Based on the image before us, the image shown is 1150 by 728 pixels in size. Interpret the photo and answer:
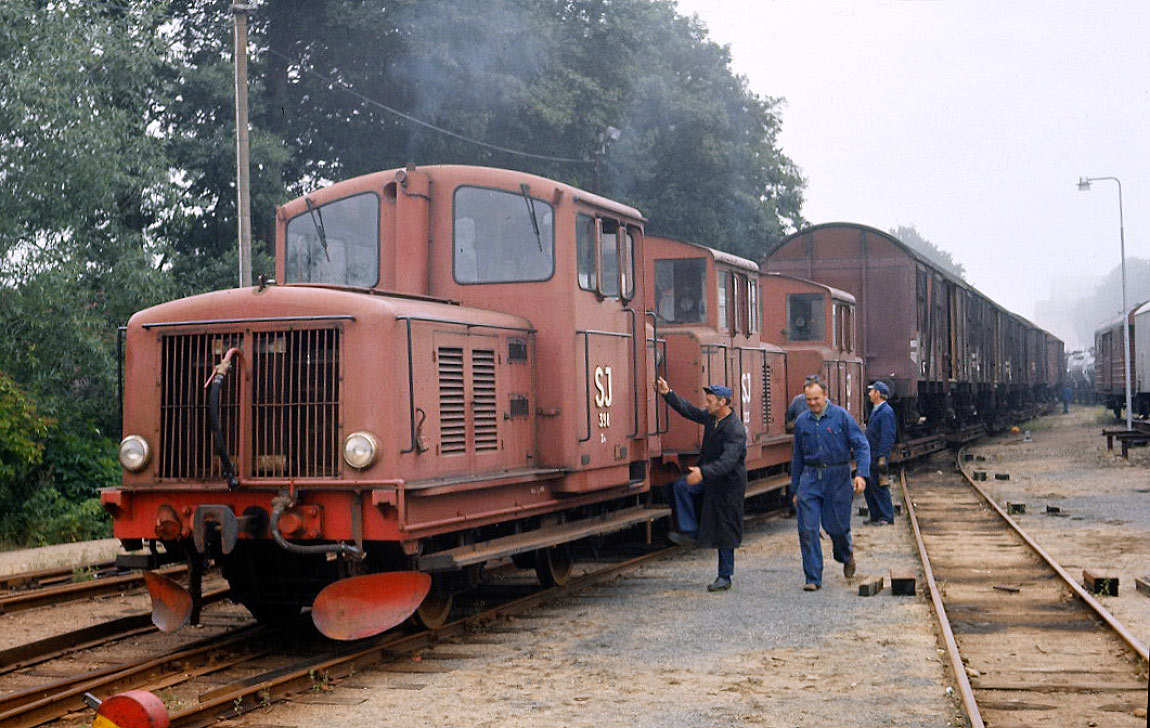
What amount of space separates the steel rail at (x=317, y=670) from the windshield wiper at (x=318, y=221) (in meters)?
2.79

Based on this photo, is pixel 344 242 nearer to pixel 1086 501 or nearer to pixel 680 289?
pixel 680 289

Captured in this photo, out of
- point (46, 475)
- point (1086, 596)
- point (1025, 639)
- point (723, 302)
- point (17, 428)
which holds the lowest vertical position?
point (1025, 639)

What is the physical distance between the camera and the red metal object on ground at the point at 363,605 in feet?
24.2

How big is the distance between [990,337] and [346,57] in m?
18.1

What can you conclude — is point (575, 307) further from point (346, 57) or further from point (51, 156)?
point (346, 57)

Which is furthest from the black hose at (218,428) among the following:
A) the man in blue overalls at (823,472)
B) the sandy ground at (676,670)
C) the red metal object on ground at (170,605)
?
the man in blue overalls at (823,472)

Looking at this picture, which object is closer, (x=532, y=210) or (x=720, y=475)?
(x=532, y=210)

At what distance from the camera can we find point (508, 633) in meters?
8.77

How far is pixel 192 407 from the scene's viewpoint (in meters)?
7.87

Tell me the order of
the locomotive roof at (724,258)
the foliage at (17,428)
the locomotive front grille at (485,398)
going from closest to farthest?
the locomotive front grille at (485,398) < the locomotive roof at (724,258) < the foliage at (17,428)

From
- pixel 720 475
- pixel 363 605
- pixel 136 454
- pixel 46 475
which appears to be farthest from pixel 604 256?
pixel 46 475

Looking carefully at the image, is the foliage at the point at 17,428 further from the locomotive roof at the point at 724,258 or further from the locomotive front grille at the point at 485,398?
the locomotive front grille at the point at 485,398

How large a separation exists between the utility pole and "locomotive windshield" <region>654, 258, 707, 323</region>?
5.62 meters

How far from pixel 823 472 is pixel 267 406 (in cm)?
491
